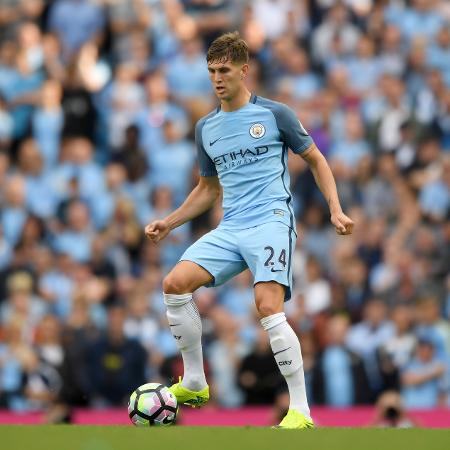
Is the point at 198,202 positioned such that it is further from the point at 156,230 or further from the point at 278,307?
the point at 278,307

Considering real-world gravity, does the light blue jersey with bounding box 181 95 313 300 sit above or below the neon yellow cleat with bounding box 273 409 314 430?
above

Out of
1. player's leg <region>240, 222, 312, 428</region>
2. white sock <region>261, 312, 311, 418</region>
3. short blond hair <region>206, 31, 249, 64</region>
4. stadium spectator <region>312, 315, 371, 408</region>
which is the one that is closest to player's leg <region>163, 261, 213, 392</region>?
player's leg <region>240, 222, 312, 428</region>

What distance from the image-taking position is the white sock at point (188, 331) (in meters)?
9.55

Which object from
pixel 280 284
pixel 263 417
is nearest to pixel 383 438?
pixel 280 284

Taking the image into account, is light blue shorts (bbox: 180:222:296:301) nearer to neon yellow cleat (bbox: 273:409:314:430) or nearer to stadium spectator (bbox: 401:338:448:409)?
neon yellow cleat (bbox: 273:409:314:430)

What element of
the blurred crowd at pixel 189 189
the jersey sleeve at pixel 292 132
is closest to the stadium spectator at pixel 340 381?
the blurred crowd at pixel 189 189

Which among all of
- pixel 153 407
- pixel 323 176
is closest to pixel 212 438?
pixel 153 407

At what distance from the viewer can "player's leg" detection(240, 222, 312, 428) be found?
30.3ft

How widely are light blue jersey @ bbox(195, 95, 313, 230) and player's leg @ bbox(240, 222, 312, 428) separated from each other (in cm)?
22

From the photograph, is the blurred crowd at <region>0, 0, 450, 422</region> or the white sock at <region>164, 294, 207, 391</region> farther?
the blurred crowd at <region>0, 0, 450, 422</region>

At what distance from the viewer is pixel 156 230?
32.2ft

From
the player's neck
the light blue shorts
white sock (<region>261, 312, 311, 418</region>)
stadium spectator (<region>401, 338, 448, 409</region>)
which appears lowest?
stadium spectator (<region>401, 338, 448, 409</region>)

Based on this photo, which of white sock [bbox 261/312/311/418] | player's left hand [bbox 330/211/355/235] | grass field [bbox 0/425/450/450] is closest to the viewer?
grass field [bbox 0/425/450/450]

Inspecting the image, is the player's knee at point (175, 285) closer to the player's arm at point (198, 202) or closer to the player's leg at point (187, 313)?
the player's leg at point (187, 313)
